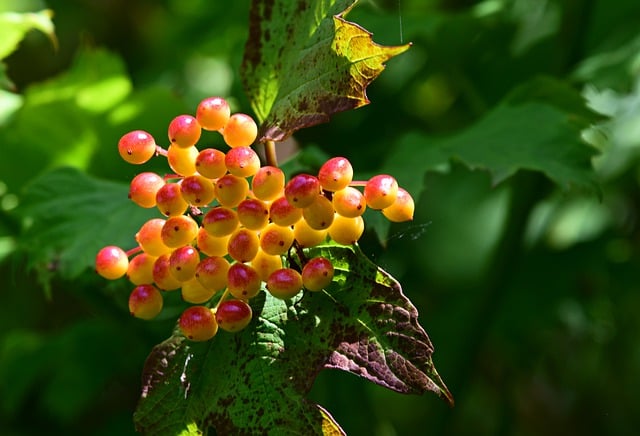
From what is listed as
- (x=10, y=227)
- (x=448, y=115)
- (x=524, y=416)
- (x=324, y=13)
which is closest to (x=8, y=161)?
(x=10, y=227)

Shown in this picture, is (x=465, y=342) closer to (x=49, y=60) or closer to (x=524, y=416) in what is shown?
(x=524, y=416)

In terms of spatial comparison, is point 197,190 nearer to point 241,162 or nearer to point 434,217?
point 241,162

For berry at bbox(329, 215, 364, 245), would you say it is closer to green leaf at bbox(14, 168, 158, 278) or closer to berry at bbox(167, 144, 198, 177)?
berry at bbox(167, 144, 198, 177)

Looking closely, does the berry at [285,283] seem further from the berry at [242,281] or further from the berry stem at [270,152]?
the berry stem at [270,152]

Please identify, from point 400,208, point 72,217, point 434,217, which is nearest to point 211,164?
point 400,208

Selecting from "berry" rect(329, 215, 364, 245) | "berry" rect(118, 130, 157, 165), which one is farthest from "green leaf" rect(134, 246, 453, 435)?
"berry" rect(118, 130, 157, 165)

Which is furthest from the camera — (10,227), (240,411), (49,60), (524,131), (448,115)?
(49,60)
